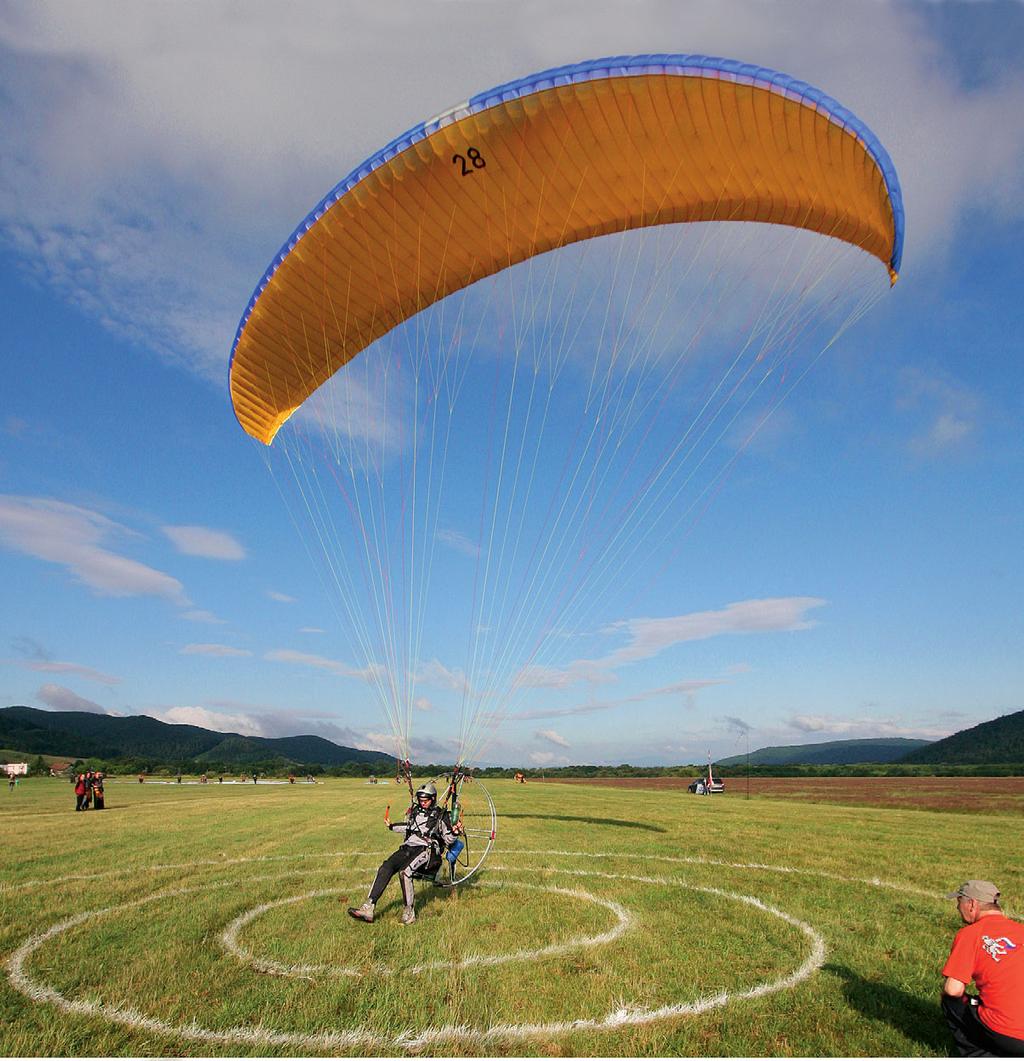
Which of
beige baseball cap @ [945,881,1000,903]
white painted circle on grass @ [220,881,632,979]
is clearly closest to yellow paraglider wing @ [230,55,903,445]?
beige baseball cap @ [945,881,1000,903]

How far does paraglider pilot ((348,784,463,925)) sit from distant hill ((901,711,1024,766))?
491 ft

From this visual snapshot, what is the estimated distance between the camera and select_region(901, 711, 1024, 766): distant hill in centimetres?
12912

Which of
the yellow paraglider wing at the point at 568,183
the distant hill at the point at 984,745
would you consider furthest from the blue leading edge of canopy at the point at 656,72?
the distant hill at the point at 984,745

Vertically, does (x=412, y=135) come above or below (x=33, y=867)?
above

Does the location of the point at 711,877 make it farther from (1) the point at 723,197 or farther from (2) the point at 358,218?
(2) the point at 358,218

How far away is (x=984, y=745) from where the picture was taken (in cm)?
13712

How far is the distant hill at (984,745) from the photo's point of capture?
424 ft

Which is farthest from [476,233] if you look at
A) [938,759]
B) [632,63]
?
[938,759]

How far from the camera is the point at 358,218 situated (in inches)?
382

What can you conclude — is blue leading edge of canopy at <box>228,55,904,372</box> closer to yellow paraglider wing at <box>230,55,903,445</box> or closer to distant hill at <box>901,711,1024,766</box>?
yellow paraglider wing at <box>230,55,903,445</box>

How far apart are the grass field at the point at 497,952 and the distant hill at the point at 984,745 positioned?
480 feet

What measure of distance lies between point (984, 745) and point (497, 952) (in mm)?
166143

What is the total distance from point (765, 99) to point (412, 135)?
4359 millimetres

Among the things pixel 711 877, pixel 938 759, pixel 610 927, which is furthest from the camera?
pixel 938 759
